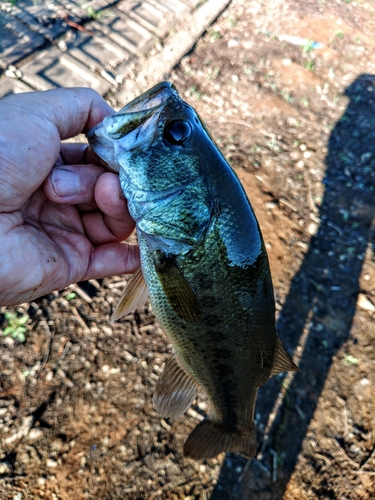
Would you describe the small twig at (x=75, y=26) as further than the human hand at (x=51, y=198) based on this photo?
Yes

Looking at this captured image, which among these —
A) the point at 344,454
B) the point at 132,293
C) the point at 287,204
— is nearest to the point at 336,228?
the point at 287,204

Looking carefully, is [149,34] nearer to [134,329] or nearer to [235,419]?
[134,329]

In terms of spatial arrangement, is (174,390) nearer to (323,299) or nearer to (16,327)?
(16,327)

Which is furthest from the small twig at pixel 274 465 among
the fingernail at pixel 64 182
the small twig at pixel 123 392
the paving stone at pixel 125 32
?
the paving stone at pixel 125 32

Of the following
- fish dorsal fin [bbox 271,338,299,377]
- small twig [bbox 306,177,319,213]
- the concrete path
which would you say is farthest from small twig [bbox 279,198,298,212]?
fish dorsal fin [bbox 271,338,299,377]

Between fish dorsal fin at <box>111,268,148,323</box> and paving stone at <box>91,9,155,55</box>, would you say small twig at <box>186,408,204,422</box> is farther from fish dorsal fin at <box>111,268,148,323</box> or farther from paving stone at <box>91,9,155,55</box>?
paving stone at <box>91,9,155,55</box>

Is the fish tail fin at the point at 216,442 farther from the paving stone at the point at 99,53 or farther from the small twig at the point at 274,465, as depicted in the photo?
the paving stone at the point at 99,53
